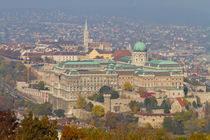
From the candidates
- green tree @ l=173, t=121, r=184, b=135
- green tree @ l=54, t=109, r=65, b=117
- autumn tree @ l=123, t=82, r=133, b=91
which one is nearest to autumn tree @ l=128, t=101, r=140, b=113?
green tree @ l=173, t=121, r=184, b=135

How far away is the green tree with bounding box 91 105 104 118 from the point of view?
79125 millimetres

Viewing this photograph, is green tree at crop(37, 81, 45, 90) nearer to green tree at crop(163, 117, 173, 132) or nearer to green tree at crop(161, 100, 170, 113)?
green tree at crop(161, 100, 170, 113)

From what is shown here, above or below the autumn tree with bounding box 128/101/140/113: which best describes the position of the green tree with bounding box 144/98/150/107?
above

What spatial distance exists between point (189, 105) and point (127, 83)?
10017 mm

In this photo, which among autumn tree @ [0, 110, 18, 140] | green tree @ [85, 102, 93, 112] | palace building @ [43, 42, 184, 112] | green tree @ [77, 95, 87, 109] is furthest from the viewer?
palace building @ [43, 42, 184, 112]

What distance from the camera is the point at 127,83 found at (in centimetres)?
8769

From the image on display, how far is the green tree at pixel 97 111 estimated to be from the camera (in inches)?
3115

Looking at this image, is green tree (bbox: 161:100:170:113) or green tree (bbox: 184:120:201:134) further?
green tree (bbox: 161:100:170:113)

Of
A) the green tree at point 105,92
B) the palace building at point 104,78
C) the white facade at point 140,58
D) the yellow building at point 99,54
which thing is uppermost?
the white facade at point 140,58

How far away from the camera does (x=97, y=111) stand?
79.6 metres

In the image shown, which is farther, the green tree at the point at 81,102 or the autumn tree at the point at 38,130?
the green tree at the point at 81,102

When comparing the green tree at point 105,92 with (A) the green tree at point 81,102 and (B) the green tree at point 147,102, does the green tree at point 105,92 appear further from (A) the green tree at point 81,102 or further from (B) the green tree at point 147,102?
(B) the green tree at point 147,102

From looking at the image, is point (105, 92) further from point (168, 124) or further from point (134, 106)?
point (168, 124)

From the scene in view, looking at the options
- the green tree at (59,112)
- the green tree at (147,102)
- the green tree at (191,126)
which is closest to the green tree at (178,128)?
the green tree at (191,126)
